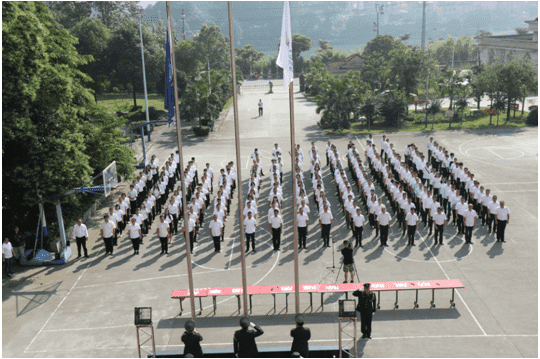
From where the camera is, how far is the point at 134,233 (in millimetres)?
17562

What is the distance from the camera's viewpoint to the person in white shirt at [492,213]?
17.8m

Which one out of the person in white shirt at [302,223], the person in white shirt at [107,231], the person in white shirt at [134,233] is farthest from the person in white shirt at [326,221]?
the person in white shirt at [107,231]

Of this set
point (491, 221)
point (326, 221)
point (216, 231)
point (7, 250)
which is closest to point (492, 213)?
point (491, 221)

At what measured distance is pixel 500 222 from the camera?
57.0 feet

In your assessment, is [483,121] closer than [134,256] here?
No

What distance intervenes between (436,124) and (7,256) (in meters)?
31.6

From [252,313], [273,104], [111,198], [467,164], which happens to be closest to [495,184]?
[467,164]

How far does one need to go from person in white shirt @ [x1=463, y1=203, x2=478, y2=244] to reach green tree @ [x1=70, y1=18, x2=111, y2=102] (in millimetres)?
42702

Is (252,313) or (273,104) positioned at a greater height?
(273,104)

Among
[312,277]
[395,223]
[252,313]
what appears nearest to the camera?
[252,313]

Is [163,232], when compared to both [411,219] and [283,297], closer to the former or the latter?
[283,297]

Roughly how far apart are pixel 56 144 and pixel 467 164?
2026cm

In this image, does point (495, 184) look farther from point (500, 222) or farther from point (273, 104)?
point (273, 104)

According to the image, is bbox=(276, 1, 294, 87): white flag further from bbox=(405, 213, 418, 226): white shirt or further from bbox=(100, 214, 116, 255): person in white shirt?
bbox=(100, 214, 116, 255): person in white shirt
